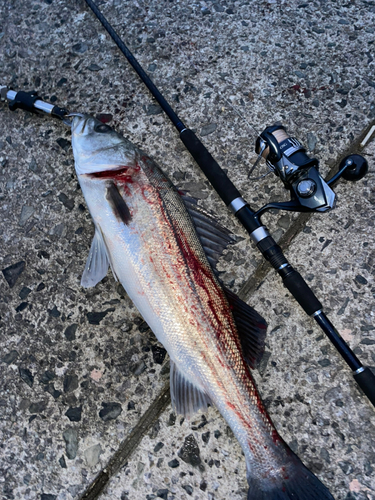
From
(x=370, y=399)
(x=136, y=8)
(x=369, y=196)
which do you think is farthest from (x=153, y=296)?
(x=136, y=8)

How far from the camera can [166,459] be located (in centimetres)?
234

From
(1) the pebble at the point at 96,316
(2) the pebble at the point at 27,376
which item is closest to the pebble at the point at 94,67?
(1) the pebble at the point at 96,316

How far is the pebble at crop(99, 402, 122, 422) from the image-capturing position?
2.42 m

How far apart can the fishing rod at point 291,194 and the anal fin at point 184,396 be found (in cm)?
79

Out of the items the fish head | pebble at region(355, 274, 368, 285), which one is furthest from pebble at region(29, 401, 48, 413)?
pebble at region(355, 274, 368, 285)

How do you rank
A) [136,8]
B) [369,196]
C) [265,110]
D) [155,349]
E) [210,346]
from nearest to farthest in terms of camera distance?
1. [210,346]
2. [155,349]
3. [369,196]
4. [265,110]
5. [136,8]

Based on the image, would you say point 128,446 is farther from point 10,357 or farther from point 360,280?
point 360,280

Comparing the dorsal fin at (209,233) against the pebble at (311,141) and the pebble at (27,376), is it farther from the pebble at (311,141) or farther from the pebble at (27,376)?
the pebble at (27,376)

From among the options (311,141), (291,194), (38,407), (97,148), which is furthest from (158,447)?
(311,141)

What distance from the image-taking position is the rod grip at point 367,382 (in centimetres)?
219

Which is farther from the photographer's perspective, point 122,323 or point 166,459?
point 122,323

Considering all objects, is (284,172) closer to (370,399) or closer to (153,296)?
(153,296)

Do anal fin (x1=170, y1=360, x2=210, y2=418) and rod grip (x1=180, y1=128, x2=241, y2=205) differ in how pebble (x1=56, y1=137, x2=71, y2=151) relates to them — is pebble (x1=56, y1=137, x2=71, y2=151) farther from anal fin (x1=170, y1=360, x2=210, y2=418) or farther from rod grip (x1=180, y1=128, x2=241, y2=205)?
anal fin (x1=170, y1=360, x2=210, y2=418)

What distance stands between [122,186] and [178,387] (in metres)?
1.19
